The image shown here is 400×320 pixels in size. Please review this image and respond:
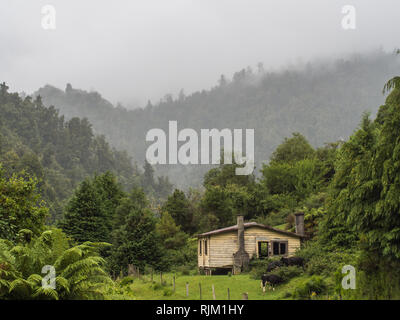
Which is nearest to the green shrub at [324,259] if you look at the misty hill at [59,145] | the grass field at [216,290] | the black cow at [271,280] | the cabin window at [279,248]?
the grass field at [216,290]

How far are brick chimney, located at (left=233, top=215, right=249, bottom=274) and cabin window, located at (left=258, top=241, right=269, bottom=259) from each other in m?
1.26

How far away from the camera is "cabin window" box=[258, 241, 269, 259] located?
3452 centimetres

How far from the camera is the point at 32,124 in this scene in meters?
149

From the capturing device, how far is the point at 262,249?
3616cm

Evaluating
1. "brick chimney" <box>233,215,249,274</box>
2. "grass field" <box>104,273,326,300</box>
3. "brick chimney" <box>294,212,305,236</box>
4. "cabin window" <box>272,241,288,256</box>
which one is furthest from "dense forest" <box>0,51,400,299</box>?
"cabin window" <box>272,241,288,256</box>

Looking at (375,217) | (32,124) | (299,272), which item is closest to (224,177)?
(299,272)

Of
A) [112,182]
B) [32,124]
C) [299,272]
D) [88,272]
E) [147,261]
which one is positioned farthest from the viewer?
[32,124]

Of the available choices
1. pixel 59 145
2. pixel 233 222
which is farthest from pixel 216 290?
pixel 59 145

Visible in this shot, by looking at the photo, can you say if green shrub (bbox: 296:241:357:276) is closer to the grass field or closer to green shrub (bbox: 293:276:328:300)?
the grass field

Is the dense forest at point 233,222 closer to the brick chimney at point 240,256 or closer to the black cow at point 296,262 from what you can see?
the black cow at point 296,262

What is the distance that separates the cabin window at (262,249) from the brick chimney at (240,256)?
126 centimetres
